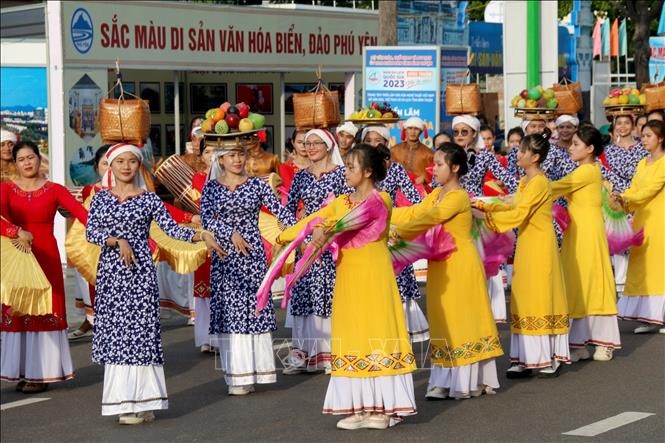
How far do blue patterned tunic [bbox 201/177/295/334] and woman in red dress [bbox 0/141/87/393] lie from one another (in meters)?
0.99

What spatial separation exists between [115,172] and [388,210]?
175cm

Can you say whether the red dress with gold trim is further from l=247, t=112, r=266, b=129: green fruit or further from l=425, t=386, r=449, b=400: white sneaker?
l=425, t=386, r=449, b=400: white sneaker

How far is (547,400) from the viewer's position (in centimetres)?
938

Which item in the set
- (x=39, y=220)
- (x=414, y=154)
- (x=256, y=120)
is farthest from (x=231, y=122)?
(x=414, y=154)

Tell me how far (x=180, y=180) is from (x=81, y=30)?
4821 millimetres

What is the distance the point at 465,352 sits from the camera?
923 centimetres

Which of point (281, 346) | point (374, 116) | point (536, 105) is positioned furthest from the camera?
point (536, 105)

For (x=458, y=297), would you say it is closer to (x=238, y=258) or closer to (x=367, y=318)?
(x=367, y=318)

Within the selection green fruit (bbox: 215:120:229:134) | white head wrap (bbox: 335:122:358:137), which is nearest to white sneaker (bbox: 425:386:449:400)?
green fruit (bbox: 215:120:229:134)

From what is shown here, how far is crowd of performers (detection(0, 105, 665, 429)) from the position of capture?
8422 mm

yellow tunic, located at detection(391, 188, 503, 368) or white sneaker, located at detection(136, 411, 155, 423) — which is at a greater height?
yellow tunic, located at detection(391, 188, 503, 368)

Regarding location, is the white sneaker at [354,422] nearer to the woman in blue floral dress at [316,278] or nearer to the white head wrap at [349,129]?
the woman in blue floral dress at [316,278]

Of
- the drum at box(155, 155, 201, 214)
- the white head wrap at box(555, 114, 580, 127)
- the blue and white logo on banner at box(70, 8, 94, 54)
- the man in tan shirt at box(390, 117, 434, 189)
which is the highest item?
the blue and white logo on banner at box(70, 8, 94, 54)

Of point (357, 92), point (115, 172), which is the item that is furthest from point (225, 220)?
point (357, 92)
